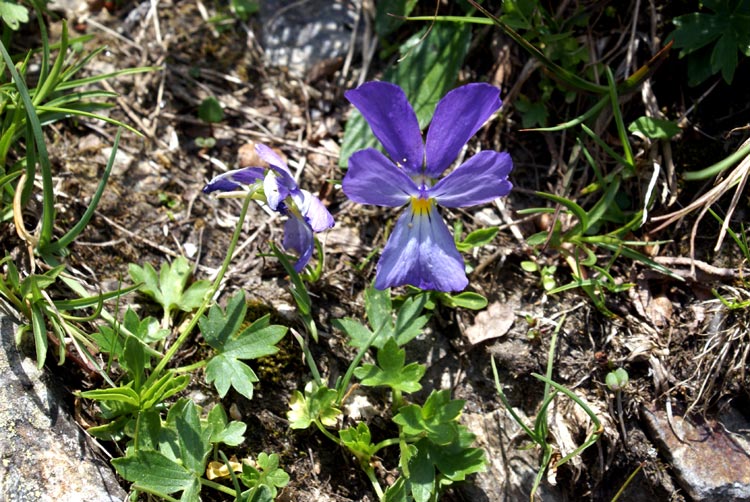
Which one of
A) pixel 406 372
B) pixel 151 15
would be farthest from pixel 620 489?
pixel 151 15

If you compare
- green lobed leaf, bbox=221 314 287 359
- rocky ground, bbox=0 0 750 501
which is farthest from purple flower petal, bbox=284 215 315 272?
rocky ground, bbox=0 0 750 501

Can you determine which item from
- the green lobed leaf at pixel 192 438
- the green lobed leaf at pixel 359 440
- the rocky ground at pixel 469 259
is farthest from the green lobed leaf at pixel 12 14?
the green lobed leaf at pixel 359 440

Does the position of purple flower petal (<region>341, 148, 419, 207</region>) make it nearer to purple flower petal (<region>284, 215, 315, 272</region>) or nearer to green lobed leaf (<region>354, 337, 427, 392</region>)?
purple flower petal (<region>284, 215, 315, 272</region>)

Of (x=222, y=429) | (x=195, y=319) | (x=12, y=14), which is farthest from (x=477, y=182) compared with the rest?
(x=12, y=14)

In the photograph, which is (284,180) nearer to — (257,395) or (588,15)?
(257,395)

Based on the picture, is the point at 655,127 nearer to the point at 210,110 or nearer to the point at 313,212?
the point at 313,212

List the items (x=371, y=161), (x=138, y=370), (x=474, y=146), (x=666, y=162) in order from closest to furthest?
(x=371, y=161)
(x=138, y=370)
(x=666, y=162)
(x=474, y=146)

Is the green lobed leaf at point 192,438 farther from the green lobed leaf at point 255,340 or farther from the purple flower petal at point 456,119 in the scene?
the purple flower petal at point 456,119
